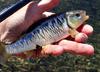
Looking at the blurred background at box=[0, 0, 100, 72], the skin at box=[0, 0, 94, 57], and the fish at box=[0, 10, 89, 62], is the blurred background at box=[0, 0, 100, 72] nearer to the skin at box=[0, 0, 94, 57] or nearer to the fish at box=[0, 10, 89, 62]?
the skin at box=[0, 0, 94, 57]

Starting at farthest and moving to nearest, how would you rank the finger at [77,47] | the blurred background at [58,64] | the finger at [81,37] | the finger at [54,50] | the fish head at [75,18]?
the blurred background at [58,64], the fish head at [75,18], the finger at [81,37], the finger at [54,50], the finger at [77,47]

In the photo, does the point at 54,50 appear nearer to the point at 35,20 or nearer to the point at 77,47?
the point at 77,47

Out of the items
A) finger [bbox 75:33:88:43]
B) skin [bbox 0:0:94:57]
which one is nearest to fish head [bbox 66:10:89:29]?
skin [bbox 0:0:94:57]

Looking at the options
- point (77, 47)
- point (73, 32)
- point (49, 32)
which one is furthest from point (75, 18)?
point (77, 47)

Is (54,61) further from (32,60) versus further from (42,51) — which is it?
(42,51)

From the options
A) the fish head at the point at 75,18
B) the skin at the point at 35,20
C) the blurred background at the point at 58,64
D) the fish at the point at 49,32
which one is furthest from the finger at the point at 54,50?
the blurred background at the point at 58,64

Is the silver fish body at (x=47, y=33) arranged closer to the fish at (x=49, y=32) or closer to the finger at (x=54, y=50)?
the fish at (x=49, y=32)

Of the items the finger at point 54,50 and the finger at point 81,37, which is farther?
the finger at point 81,37
